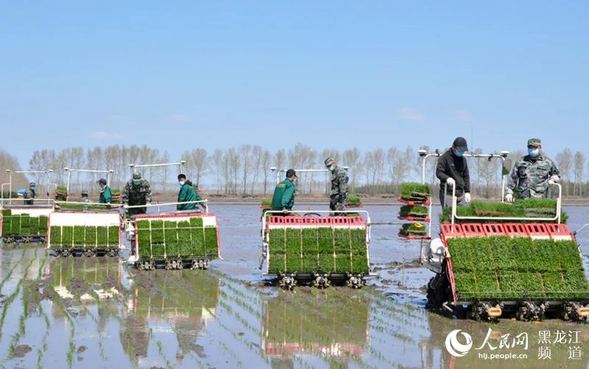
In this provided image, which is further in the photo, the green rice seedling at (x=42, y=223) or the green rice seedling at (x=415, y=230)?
the green rice seedling at (x=42, y=223)

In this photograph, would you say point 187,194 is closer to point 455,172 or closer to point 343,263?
point 343,263

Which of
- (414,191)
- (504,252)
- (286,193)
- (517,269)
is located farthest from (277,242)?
(414,191)

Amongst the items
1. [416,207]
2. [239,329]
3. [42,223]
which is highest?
[416,207]

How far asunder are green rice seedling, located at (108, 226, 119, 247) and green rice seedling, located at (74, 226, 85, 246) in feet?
2.53

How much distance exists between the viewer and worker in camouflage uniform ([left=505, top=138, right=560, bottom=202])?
13656 millimetres

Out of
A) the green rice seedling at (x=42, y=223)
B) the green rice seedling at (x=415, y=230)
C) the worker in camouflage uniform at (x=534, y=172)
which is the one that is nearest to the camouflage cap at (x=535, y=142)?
the worker in camouflage uniform at (x=534, y=172)

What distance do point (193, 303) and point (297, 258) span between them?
9.14 ft

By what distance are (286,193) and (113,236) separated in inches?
337

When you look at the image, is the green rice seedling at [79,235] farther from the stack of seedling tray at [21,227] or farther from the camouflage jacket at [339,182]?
the camouflage jacket at [339,182]

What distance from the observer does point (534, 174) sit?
13.8 metres

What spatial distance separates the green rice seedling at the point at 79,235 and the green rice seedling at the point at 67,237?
0.09 metres

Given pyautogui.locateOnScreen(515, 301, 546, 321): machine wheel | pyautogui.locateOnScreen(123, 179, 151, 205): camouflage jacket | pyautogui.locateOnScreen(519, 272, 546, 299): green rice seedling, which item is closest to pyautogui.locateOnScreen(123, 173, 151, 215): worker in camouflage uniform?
pyautogui.locateOnScreen(123, 179, 151, 205): camouflage jacket

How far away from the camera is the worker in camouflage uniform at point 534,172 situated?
13656mm

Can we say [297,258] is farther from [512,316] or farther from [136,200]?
[136,200]
